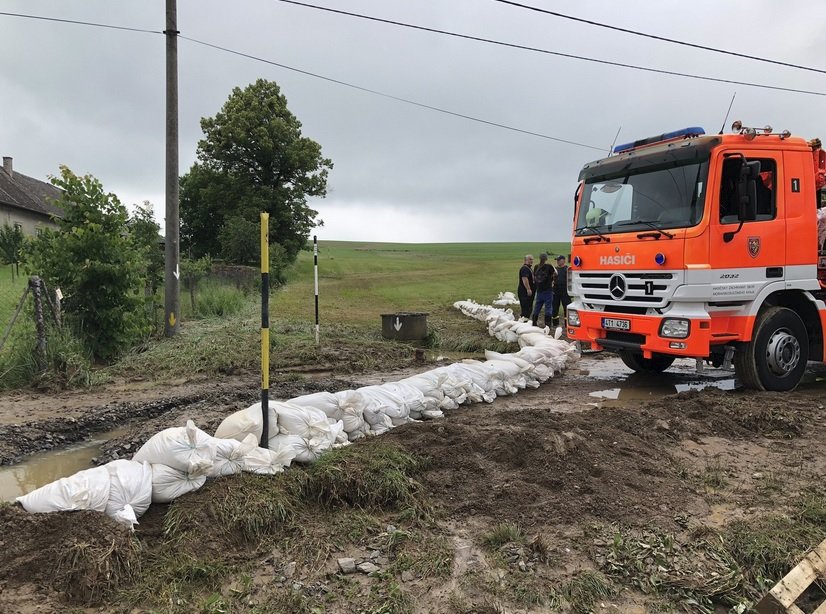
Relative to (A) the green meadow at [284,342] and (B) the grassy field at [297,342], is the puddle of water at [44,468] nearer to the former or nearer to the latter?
(A) the green meadow at [284,342]

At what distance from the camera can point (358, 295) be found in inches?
986

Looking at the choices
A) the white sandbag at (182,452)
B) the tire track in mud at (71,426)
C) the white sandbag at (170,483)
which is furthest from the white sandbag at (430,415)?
the tire track in mud at (71,426)

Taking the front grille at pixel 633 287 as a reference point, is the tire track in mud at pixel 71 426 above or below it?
below

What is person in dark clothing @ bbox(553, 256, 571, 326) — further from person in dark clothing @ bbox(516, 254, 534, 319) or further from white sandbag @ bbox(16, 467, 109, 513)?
white sandbag @ bbox(16, 467, 109, 513)

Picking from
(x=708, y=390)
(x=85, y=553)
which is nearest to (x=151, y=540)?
(x=85, y=553)

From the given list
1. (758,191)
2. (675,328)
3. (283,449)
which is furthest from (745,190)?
(283,449)

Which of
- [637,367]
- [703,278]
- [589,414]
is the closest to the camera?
[589,414]

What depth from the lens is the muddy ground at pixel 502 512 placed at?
2756 mm

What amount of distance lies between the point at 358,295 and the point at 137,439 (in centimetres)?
2004

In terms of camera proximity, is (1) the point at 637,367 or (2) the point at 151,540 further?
(1) the point at 637,367

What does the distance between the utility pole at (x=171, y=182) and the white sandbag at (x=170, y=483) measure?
25.8ft

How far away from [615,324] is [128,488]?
581 centimetres

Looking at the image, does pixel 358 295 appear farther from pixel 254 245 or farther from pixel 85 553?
pixel 85 553

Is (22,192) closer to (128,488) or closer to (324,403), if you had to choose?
(324,403)
